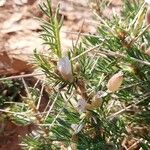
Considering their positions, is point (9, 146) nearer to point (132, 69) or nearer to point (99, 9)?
point (99, 9)

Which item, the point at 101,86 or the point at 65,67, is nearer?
the point at 65,67

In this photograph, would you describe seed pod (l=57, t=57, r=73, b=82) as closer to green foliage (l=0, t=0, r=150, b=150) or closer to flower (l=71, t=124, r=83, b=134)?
green foliage (l=0, t=0, r=150, b=150)

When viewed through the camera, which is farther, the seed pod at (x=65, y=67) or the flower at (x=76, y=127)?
the flower at (x=76, y=127)

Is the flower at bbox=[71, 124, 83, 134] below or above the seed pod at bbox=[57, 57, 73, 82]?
below

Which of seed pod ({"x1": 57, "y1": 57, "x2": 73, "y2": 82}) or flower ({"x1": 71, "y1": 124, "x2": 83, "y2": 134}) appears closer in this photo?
seed pod ({"x1": 57, "y1": 57, "x2": 73, "y2": 82})

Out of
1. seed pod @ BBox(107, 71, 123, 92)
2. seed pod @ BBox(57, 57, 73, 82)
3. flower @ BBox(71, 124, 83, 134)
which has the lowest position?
flower @ BBox(71, 124, 83, 134)

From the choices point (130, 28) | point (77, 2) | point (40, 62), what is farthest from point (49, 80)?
point (77, 2)

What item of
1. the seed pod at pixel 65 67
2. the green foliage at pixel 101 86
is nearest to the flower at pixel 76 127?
the green foliage at pixel 101 86

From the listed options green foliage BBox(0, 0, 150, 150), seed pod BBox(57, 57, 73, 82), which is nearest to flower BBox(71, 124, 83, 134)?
green foliage BBox(0, 0, 150, 150)

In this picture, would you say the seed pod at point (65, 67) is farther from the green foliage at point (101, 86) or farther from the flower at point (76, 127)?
the flower at point (76, 127)
